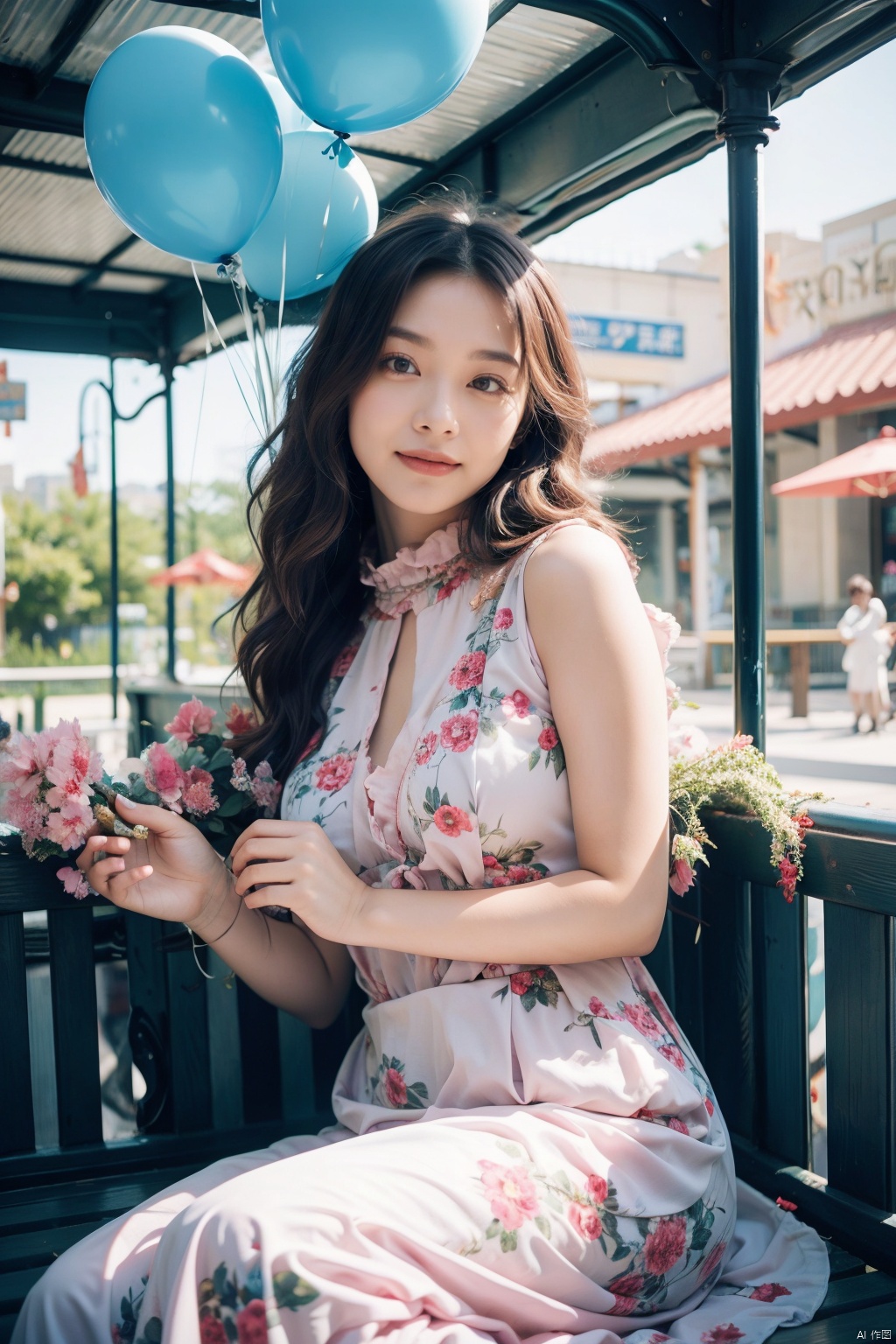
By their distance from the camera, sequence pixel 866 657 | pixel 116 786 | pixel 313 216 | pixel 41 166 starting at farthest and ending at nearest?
pixel 866 657 → pixel 41 166 → pixel 313 216 → pixel 116 786

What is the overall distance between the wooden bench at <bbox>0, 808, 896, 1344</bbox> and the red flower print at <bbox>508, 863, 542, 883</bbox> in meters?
0.42

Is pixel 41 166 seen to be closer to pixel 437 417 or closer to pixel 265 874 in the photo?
pixel 437 417

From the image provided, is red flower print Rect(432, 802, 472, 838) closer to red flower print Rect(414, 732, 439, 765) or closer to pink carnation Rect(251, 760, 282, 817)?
red flower print Rect(414, 732, 439, 765)

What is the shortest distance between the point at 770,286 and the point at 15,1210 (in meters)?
11.0

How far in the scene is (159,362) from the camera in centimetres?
551

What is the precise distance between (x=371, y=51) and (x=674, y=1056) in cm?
157

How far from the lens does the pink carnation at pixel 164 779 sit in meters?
1.59

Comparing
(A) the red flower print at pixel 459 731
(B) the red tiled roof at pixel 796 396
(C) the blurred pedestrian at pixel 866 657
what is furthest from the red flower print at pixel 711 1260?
(C) the blurred pedestrian at pixel 866 657

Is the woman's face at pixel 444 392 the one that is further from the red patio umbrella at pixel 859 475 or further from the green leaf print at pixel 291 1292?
the red patio umbrella at pixel 859 475

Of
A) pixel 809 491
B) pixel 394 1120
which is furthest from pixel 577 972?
pixel 809 491

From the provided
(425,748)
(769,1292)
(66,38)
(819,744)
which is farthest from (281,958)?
(819,744)

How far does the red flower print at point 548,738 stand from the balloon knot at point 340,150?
1280mm

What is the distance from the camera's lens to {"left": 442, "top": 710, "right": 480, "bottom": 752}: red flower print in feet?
4.57

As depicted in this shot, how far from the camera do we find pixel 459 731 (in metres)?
1.41
